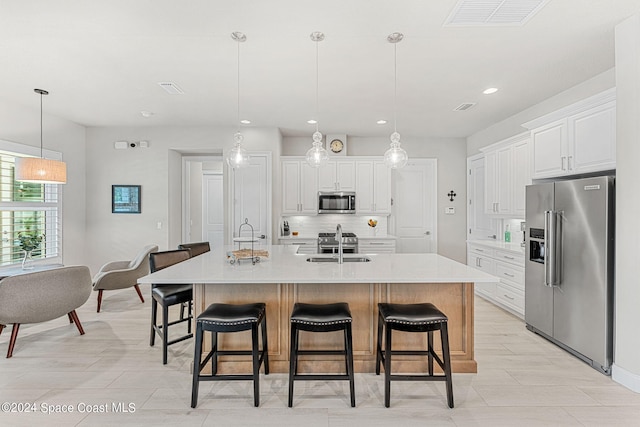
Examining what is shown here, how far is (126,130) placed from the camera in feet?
18.6

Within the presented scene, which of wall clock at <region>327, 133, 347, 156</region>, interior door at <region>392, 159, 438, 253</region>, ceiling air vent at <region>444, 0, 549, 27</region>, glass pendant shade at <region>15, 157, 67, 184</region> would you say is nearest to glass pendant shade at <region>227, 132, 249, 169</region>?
ceiling air vent at <region>444, 0, 549, 27</region>

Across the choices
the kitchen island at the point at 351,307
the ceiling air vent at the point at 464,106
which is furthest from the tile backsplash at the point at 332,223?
the kitchen island at the point at 351,307

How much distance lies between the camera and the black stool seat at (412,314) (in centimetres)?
222

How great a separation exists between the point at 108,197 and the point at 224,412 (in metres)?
4.82

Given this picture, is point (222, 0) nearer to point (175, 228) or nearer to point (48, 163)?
point (48, 163)

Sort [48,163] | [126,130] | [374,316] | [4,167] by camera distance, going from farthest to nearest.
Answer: [126,130], [4,167], [48,163], [374,316]

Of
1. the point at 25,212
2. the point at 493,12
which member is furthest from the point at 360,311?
the point at 25,212

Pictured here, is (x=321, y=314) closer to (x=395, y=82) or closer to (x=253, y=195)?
(x=395, y=82)

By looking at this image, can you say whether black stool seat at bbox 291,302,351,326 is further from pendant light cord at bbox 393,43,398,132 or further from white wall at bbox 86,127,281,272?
white wall at bbox 86,127,281,272

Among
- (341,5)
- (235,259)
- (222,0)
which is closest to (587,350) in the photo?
(235,259)

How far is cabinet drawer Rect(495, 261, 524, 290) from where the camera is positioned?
158 inches

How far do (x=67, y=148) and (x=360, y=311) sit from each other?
5303 millimetres

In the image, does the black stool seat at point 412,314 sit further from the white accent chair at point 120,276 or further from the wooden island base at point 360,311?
the white accent chair at point 120,276

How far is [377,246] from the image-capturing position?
582 centimetres
